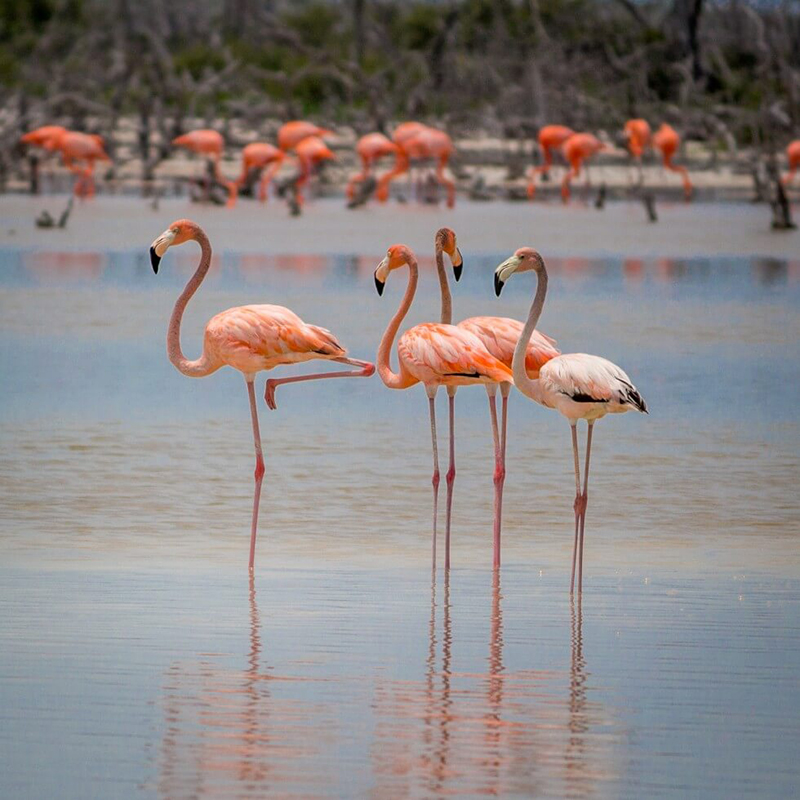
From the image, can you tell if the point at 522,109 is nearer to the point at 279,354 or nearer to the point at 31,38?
the point at 31,38

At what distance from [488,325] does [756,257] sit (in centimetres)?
1129

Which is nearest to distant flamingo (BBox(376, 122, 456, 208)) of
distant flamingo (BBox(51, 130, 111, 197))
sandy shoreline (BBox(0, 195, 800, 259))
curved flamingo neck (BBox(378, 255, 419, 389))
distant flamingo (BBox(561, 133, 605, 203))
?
sandy shoreline (BBox(0, 195, 800, 259))

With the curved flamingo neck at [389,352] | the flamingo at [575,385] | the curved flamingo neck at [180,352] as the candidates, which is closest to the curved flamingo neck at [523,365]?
the flamingo at [575,385]

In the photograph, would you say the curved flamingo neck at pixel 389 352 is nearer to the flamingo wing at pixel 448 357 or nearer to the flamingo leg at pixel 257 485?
the flamingo wing at pixel 448 357

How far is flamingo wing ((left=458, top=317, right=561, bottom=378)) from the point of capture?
20.7ft

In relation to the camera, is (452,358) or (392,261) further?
(392,261)

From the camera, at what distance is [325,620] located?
5.37 meters

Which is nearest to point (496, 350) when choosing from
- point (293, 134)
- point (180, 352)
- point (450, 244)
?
point (450, 244)

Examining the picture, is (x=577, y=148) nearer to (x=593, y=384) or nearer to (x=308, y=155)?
(x=308, y=155)

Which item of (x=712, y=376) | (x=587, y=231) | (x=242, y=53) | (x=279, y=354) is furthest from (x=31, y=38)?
(x=279, y=354)

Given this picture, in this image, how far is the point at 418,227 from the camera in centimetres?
2006

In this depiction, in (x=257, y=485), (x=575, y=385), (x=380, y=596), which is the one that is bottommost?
(x=380, y=596)

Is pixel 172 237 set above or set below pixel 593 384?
above

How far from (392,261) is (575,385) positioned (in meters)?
0.98
